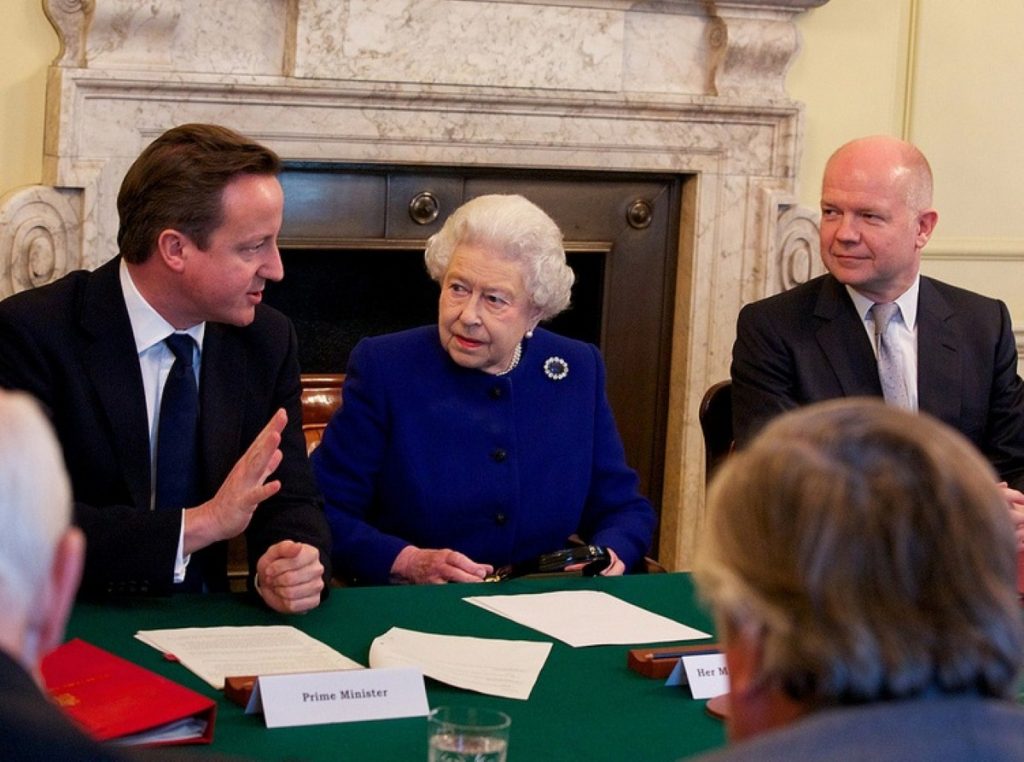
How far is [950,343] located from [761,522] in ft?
9.84

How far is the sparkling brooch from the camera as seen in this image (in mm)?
3580

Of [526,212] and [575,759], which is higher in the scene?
[526,212]

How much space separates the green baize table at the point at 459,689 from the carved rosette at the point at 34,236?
1.85 meters

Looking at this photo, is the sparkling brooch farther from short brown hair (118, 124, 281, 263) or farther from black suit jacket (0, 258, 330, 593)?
short brown hair (118, 124, 281, 263)

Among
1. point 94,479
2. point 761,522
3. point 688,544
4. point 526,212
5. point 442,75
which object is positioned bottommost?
point 688,544

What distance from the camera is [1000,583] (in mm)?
1121

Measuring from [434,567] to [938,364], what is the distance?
1548 mm

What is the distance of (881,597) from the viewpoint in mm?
1104

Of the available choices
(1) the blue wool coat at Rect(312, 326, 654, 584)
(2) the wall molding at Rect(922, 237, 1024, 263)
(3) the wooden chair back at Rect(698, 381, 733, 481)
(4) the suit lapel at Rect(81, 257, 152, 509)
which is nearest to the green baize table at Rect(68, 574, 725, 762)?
(4) the suit lapel at Rect(81, 257, 152, 509)

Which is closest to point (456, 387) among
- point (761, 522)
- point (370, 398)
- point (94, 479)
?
point (370, 398)

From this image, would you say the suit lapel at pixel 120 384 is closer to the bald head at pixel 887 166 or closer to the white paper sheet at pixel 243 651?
the white paper sheet at pixel 243 651

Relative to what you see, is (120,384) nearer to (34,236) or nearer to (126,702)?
(126,702)

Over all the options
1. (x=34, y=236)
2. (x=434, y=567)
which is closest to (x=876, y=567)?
(x=434, y=567)

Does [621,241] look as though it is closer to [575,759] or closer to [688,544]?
[688,544]
